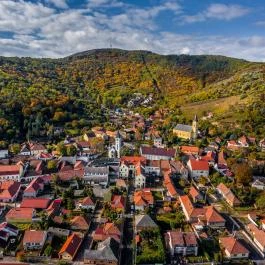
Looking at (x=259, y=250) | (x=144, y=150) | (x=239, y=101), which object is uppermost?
(x=239, y=101)

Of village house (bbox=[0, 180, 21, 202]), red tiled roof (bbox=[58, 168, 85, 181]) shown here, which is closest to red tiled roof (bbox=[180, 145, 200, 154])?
red tiled roof (bbox=[58, 168, 85, 181])

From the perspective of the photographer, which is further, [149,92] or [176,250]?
[149,92]

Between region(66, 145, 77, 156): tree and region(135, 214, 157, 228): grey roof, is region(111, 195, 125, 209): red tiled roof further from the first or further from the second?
region(66, 145, 77, 156): tree

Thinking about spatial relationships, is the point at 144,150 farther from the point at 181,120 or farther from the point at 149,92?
the point at 149,92

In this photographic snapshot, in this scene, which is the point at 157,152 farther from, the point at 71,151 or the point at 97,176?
the point at 71,151

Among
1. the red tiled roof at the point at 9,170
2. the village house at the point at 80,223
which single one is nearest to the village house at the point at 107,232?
the village house at the point at 80,223

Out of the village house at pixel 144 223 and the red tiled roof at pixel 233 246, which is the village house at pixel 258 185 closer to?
the red tiled roof at pixel 233 246

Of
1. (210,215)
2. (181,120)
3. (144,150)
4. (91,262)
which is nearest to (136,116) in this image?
(181,120)
